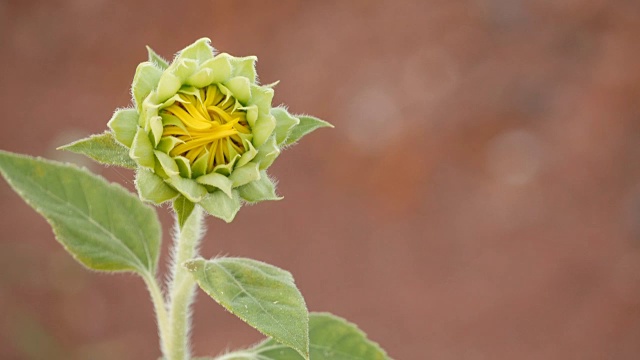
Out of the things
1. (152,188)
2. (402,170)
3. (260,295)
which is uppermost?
(402,170)

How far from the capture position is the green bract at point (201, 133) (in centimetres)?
149

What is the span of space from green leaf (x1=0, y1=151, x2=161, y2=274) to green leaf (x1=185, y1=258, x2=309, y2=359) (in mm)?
283

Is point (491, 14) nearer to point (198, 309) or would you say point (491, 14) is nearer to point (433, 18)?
point (433, 18)

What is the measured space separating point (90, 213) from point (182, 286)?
12.0 inches

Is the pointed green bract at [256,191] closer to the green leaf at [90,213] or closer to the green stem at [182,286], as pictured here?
the green stem at [182,286]

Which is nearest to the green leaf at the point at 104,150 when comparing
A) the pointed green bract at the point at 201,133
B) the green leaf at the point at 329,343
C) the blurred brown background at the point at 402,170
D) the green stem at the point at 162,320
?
the pointed green bract at the point at 201,133

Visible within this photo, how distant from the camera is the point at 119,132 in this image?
4.94 feet

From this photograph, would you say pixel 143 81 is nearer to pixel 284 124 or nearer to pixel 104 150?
pixel 104 150

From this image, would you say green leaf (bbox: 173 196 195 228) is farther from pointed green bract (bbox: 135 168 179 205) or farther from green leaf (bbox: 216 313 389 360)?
green leaf (bbox: 216 313 389 360)

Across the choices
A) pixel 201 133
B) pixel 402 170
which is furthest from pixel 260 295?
pixel 402 170

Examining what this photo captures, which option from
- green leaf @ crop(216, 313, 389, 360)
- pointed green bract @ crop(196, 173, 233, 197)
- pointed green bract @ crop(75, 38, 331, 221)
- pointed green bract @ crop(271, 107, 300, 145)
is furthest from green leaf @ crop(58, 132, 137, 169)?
green leaf @ crop(216, 313, 389, 360)

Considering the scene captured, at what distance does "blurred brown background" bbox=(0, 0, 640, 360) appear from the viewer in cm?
511

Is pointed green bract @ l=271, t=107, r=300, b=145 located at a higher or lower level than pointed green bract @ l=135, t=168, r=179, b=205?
higher

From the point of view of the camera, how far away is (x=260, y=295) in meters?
1.54
